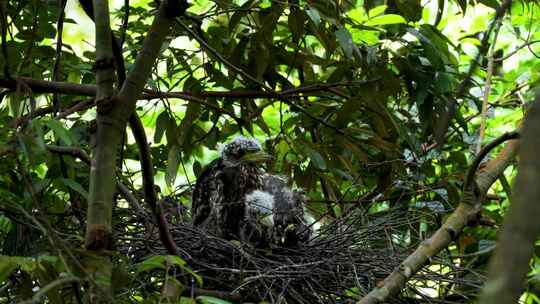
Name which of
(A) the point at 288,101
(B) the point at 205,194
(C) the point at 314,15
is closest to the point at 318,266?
(A) the point at 288,101

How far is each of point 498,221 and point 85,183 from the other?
1491 mm

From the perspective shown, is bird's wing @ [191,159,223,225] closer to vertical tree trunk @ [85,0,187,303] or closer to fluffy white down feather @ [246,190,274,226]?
fluffy white down feather @ [246,190,274,226]

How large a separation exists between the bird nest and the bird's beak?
0.45m

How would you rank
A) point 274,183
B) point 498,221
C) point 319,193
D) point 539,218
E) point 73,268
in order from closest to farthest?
point 539,218
point 73,268
point 498,221
point 274,183
point 319,193

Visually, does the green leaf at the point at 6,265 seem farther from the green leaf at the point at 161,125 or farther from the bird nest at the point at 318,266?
the green leaf at the point at 161,125

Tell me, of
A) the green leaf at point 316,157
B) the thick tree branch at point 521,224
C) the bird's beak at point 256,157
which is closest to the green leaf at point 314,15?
the green leaf at point 316,157

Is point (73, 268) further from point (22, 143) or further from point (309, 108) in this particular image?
point (309, 108)

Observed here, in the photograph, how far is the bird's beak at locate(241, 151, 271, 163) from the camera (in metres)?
2.99

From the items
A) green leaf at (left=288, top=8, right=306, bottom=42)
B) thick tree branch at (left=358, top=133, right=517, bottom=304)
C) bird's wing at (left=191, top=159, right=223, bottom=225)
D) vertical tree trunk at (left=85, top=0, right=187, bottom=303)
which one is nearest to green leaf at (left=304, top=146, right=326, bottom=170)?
bird's wing at (left=191, top=159, right=223, bottom=225)

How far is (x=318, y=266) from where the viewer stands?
2424 mm

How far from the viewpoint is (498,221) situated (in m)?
2.85

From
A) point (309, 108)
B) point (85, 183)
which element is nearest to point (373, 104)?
point (309, 108)

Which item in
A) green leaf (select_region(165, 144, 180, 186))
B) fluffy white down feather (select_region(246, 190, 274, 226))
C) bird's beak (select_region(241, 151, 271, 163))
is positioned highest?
bird's beak (select_region(241, 151, 271, 163))

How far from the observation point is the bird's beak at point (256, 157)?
299 cm
